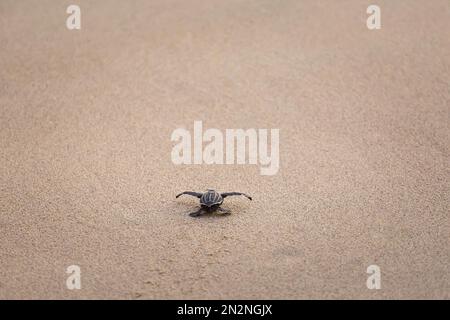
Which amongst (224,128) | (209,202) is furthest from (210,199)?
(224,128)

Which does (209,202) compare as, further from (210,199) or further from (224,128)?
(224,128)

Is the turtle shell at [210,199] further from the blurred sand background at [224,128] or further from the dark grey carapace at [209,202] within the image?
the blurred sand background at [224,128]

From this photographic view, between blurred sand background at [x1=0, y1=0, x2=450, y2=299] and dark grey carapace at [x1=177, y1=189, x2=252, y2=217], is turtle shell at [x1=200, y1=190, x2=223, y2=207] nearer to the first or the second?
dark grey carapace at [x1=177, y1=189, x2=252, y2=217]

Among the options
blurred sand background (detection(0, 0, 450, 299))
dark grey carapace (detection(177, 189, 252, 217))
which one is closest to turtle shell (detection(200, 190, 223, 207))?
dark grey carapace (detection(177, 189, 252, 217))

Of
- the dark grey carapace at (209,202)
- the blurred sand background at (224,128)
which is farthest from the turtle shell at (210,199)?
the blurred sand background at (224,128)
